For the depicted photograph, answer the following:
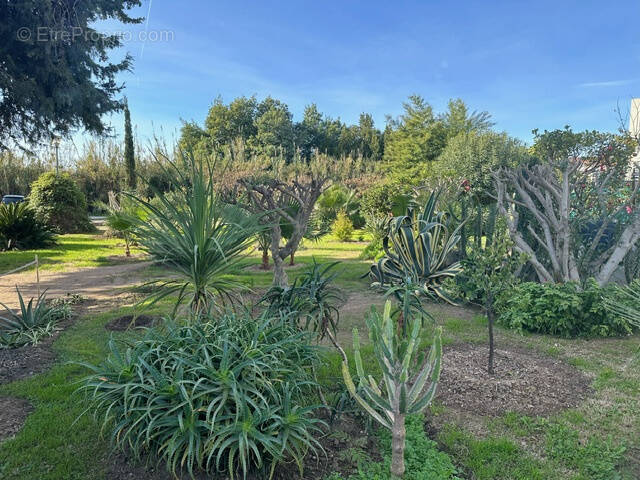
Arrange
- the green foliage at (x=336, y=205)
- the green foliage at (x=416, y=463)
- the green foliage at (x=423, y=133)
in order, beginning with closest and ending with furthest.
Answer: the green foliage at (x=416, y=463)
the green foliage at (x=336, y=205)
the green foliage at (x=423, y=133)

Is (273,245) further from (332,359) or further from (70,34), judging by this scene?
(70,34)

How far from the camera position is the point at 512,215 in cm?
604

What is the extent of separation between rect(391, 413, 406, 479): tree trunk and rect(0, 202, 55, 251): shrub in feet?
44.3

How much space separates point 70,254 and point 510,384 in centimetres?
1194

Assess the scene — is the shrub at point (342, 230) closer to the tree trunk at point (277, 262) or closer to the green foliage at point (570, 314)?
the green foliage at point (570, 314)

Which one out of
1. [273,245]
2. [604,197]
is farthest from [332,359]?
[604,197]

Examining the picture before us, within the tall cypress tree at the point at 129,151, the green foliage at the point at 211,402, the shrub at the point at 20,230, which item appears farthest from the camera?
the tall cypress tree at the point at 129,151

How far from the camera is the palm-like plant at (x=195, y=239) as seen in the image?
10.7 ft

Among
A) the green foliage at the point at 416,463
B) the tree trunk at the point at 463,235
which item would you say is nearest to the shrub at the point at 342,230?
the tree trunk at the point at 463,235

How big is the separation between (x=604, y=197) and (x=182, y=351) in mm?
6094

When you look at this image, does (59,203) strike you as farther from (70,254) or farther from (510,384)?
(510,384)

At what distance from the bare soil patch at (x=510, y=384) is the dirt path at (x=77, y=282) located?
19.5 feet

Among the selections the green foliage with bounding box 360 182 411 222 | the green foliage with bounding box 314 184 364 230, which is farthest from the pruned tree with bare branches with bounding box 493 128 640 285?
the green foliage with bounding box 360 182 411 222

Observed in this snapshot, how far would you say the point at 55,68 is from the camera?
26.3ft
